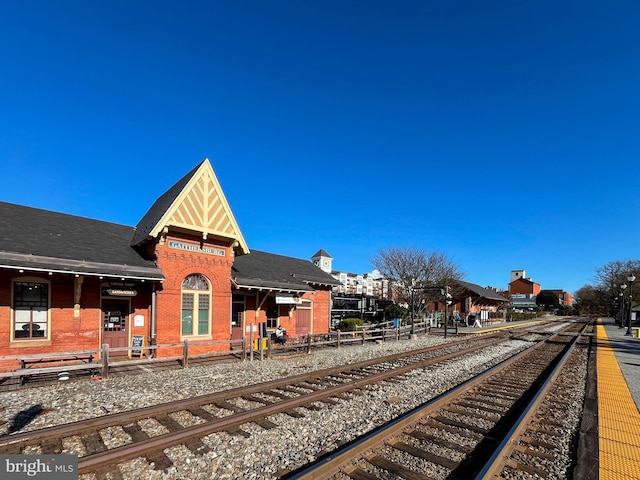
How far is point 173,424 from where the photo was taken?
6.44 m

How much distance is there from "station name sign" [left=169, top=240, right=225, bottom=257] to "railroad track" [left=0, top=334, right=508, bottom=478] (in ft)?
27.2

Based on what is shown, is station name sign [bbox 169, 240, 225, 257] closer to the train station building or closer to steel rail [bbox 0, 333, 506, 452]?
the train station building

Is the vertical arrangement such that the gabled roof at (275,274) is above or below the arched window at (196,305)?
above

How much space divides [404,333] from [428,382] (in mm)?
17277

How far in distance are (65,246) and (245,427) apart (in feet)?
35.7

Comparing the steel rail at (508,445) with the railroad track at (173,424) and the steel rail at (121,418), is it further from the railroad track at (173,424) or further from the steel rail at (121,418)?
the steel rail at (121,418)

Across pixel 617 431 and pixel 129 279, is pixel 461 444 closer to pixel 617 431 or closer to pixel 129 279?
pixel 617 431

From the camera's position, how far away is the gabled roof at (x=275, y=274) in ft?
59.0

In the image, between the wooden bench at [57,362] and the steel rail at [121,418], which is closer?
the steel rail at [121,418]

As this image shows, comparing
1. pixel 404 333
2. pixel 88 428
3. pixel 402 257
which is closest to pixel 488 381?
pixel 88 428

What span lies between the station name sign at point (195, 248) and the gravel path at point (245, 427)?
5.46 m

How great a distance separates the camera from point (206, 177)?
16.6 m

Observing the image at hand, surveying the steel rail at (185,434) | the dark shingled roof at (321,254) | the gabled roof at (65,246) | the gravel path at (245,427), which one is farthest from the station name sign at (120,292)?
the dark shingled roof at (321,254)

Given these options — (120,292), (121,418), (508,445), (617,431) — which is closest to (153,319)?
(120,292)
